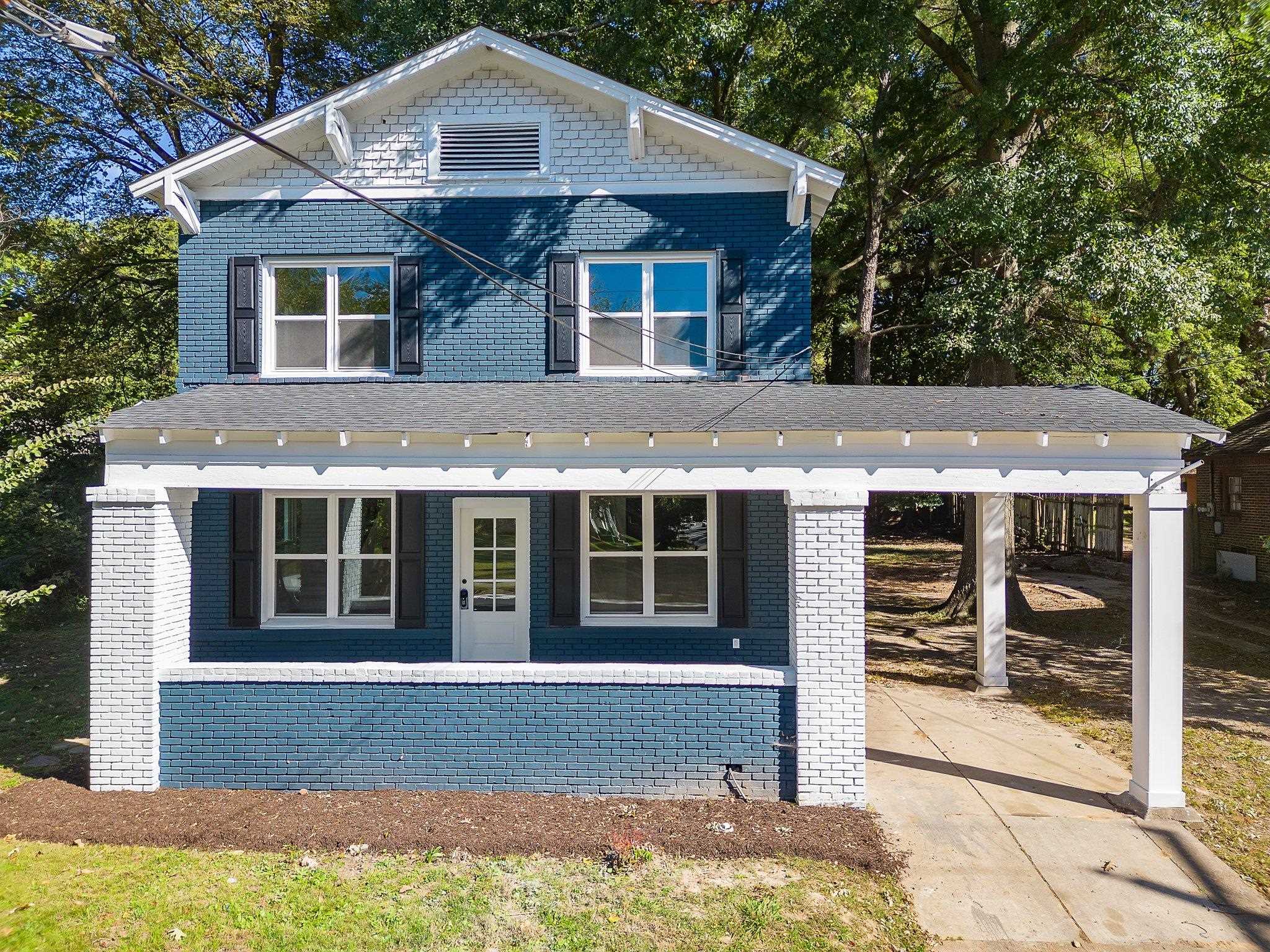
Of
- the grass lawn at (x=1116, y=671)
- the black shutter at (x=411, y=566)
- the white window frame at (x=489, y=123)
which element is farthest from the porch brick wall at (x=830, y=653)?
the white window frame at (x=489, y=123)

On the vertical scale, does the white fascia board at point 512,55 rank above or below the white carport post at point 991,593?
above

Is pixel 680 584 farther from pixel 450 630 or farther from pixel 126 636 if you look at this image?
pixel 126 636

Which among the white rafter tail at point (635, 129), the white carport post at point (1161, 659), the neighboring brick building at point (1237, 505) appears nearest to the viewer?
the white carport post at point (1161, 659)

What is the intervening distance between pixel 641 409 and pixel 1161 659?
4.95 meters

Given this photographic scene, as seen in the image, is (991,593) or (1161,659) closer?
(1161,659)

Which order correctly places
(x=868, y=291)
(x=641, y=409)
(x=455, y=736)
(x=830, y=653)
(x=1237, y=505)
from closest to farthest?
(x=830, y=653) → (x=455, y=736) → (x=641, y=409) → (x=868, y=291) → (x=1237, y=505)

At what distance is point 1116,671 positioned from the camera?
10859mm

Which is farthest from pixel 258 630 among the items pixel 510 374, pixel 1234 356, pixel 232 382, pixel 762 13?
pixel 1234 356

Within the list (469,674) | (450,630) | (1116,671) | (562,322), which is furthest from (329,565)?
(1116,671)

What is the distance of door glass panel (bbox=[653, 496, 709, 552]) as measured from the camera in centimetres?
901

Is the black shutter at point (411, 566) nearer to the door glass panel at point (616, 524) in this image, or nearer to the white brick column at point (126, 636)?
the door glass panel at point (616, 524)

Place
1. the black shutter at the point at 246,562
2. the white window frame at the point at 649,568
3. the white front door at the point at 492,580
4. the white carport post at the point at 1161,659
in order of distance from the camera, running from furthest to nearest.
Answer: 1. the white front door at the point at 492,580
2. the white window frame at the point at 649,568
3. the black shutter at the point at 246,562
4. the white carport post at the point at 1161,659

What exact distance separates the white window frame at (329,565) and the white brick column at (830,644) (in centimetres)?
497

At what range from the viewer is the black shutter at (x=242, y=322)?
29.2 feet
